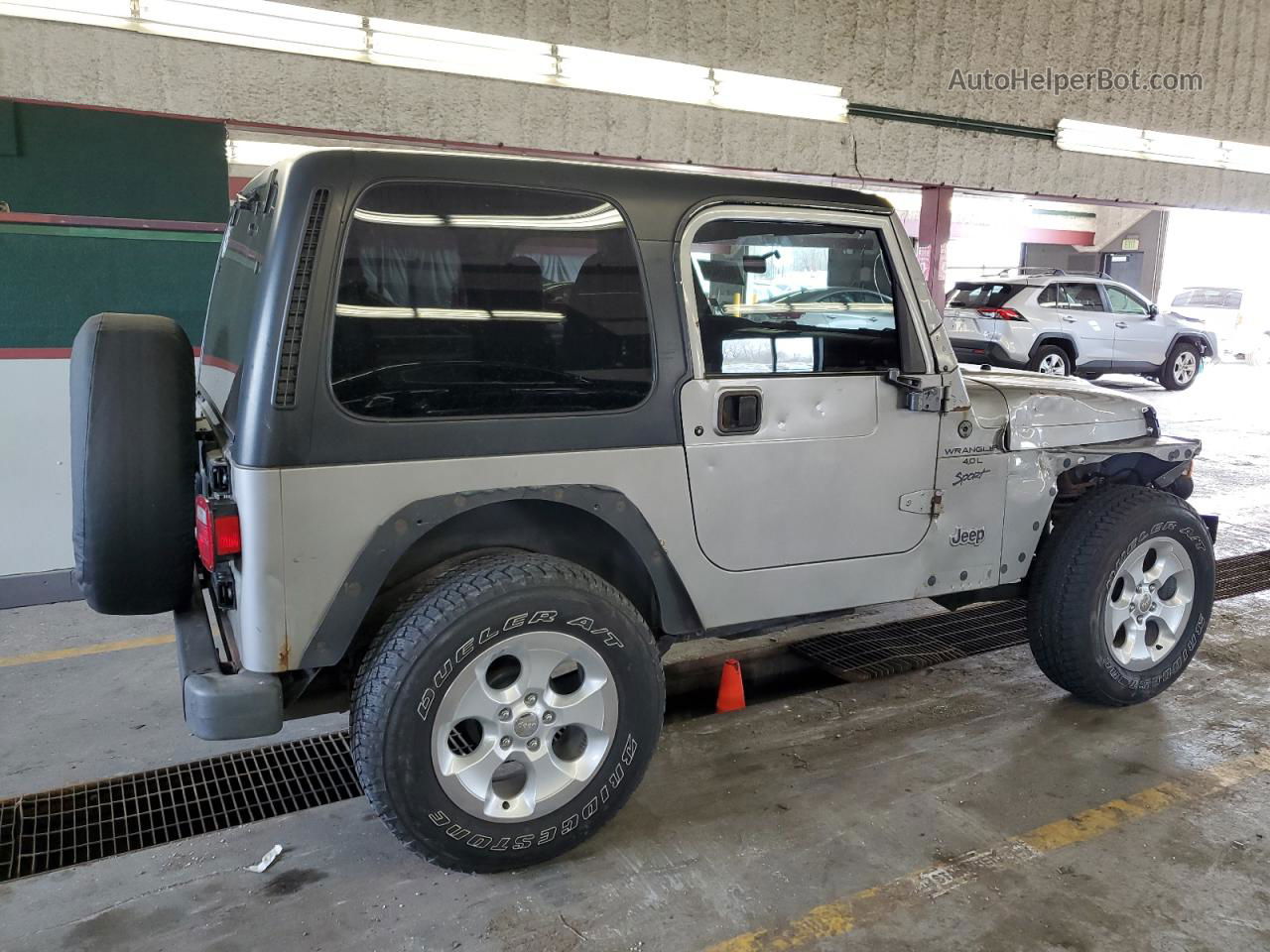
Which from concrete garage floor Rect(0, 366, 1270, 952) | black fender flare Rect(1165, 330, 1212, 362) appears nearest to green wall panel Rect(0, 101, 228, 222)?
concrete garage floor Rect(0, 366, 1270, 952)

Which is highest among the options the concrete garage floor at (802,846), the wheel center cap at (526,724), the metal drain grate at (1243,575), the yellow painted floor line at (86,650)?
the wheel center cap at (526,724)

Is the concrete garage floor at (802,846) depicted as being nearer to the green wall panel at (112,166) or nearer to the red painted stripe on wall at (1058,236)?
the green wall panel at (112,166)

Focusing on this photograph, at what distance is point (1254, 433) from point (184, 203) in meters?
11.3

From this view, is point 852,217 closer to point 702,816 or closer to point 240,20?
point 702,816

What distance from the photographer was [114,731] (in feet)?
12.0

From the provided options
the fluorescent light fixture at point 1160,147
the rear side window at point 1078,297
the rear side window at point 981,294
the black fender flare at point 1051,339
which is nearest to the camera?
the fluorescent light fixture at point 1160,147

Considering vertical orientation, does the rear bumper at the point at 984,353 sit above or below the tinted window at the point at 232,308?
below

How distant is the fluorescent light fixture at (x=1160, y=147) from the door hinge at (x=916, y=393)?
24.9ft

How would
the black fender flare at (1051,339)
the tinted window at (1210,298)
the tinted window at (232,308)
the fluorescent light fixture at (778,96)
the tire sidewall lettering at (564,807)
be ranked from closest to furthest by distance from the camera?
the tire sidewall lettering at (564,807) < the tinted window at (232,308) < the fluorescent light fixture at (778,96) < the black fender flare at (1051,339) < the tinted window at (1210,298)

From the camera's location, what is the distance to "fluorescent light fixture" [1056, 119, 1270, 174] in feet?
31.4

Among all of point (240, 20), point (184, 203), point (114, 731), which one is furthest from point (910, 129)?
point (114, 731)

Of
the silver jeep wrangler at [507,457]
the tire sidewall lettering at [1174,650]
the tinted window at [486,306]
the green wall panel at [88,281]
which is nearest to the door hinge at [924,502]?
the silver jeep wrangler at [507,457]

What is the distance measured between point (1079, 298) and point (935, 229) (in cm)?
566

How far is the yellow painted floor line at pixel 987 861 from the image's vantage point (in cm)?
252
